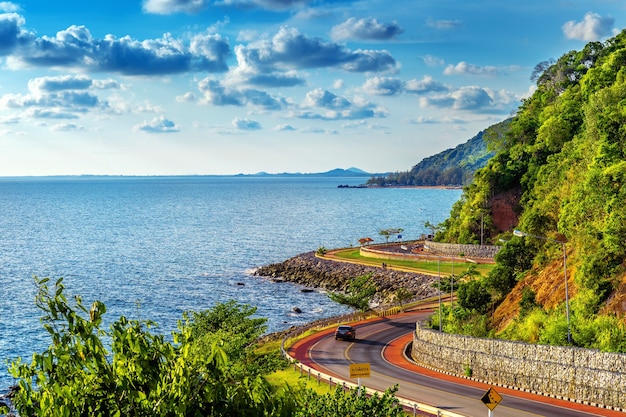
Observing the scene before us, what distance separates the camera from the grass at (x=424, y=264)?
9425 centimetres

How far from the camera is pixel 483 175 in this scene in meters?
108

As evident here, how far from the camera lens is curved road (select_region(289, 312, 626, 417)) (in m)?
37.8

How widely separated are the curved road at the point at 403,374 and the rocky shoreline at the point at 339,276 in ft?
72.2

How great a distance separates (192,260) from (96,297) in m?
43.5

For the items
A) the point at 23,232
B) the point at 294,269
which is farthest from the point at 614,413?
the point at 23,232

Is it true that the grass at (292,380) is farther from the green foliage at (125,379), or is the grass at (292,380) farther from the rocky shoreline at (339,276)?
the rocky shoreline at (339,276)

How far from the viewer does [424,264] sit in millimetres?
105188

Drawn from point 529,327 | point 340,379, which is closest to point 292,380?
point 340,379

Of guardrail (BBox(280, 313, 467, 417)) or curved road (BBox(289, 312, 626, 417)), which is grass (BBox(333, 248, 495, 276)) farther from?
curved road (BBox(289, 312, 626, 417))

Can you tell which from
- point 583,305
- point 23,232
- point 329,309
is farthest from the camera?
point 23,232

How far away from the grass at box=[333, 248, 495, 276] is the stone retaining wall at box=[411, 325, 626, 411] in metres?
41.1

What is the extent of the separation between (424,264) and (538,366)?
6436cm

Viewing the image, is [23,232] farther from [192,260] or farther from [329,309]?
[329,309]

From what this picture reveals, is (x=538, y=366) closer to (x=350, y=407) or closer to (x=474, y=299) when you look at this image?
(x=474, y=299)
